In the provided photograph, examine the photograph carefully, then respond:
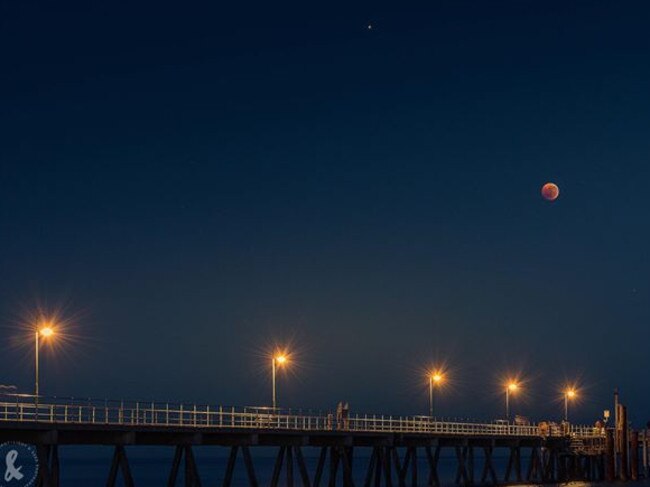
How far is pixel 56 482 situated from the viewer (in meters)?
52.5

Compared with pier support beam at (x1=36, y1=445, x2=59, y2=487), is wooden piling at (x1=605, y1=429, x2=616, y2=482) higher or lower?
higher

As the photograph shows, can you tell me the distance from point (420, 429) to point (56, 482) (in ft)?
135

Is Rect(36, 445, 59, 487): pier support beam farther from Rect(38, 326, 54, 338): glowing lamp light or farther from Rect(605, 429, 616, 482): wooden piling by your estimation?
Rect(605, 429, 616, 482): wooden piling

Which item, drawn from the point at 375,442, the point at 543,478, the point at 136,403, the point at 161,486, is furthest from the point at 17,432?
the point at 161,486

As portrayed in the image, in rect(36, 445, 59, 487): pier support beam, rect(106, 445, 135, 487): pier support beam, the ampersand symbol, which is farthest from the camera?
rect(106, 445, 135, 487): pier support beam

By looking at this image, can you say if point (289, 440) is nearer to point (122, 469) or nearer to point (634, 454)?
point (122, 469)

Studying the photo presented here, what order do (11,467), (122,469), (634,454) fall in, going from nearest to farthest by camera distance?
(11,467)
(122,469)
(634,454)

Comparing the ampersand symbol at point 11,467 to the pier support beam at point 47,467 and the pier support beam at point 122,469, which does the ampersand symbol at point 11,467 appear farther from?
the pier support beam at point 122,469

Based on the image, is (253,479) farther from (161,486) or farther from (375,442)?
(161,486)

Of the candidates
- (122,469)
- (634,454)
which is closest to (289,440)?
(122,469)

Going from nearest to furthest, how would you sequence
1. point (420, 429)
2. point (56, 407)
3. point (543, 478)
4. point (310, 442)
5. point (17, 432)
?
point (17, 432) → point (56, 407) → point (310, 442) → point (420, 429) → point (543, 478)

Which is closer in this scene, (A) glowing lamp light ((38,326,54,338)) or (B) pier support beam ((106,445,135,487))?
(B) pier support beam ((106,445,135,487))

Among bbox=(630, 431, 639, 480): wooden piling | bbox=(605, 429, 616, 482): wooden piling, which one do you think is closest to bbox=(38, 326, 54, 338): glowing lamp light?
bbox=(605, 429, 616, 482): wooden piling

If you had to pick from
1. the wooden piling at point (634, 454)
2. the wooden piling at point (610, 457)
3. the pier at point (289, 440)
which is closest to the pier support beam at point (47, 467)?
the pier at point (289, 440)
